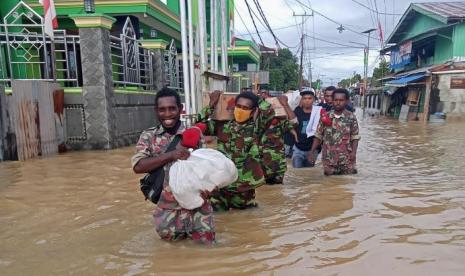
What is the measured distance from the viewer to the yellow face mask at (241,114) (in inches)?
164

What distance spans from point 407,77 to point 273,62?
1181 inches

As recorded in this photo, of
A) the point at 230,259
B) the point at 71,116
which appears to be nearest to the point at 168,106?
the point at 230,259

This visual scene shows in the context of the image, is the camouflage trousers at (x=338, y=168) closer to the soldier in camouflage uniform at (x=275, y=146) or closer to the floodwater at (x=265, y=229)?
the floodwater at (x=265, y=229)

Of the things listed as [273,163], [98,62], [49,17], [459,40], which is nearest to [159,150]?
[273,163]

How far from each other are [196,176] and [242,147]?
4.10 feet

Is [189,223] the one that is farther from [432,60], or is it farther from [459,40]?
[432,60]

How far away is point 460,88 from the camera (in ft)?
64.4

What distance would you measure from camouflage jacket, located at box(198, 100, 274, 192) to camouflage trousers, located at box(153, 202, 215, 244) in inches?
39.1

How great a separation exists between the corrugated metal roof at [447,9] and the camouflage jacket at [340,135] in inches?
643

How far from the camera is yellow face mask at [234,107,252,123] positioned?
4164 mm

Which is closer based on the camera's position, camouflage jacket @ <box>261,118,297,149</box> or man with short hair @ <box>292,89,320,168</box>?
camouflage jacket @ <box>261,118,297,149</box>

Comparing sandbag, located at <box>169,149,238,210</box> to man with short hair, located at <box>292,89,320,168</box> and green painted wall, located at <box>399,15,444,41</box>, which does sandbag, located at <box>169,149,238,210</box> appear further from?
green painted wall, located at <box>399,15,444,41</box>

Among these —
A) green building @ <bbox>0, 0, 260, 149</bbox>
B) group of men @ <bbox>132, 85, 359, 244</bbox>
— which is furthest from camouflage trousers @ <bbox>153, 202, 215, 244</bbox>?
green building @ <bbox>0, 0, 260, 149</bbox>

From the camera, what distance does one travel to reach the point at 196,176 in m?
3.07
